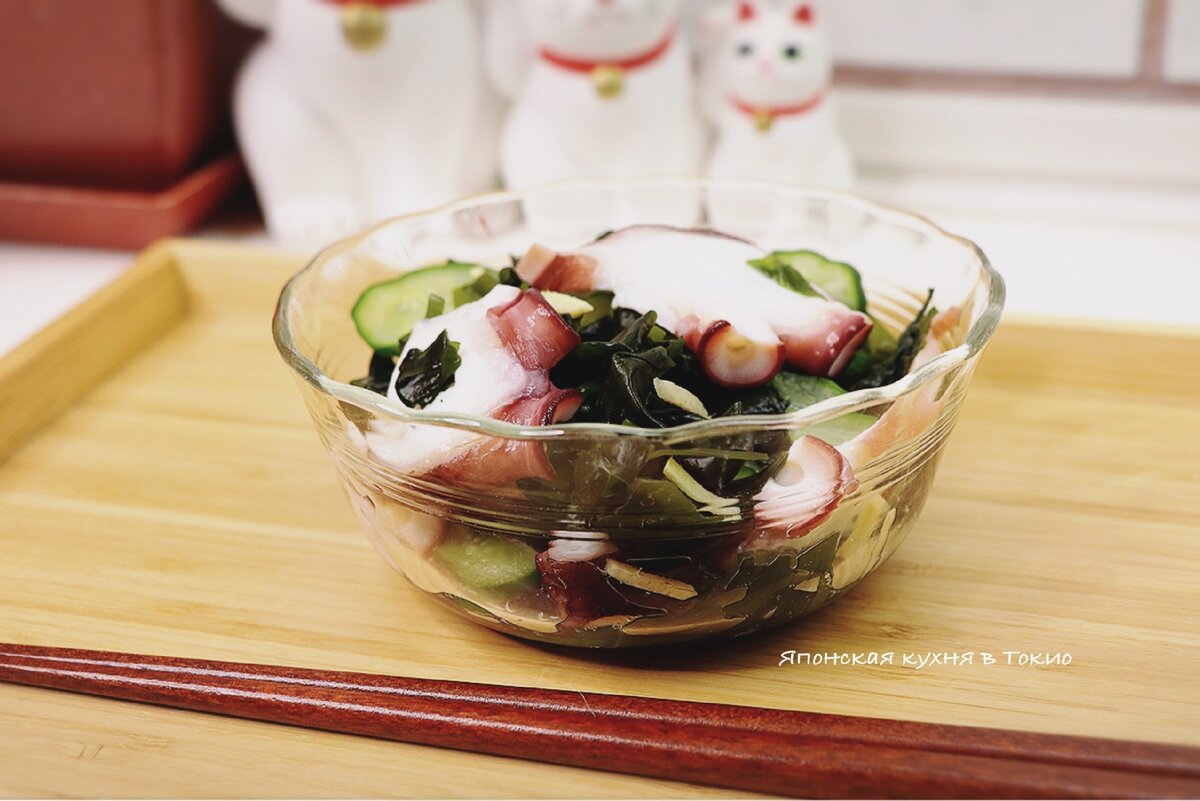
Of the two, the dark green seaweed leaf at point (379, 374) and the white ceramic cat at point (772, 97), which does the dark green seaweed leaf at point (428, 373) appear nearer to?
the dark green seaweed leaf at point (379, 374)

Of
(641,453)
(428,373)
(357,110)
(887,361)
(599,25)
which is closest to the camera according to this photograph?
(641,453)

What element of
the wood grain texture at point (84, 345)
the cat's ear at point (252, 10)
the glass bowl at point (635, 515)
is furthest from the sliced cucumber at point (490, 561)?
the cat's ear at point (252, 10)

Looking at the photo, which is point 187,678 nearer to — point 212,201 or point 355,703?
point 355,703

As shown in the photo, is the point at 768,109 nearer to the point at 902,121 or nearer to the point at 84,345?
the point at 902,121

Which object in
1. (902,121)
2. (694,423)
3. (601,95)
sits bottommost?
(902,121)

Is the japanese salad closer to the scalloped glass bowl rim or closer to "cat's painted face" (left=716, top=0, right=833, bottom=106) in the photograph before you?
the scalloped glass bowl rim

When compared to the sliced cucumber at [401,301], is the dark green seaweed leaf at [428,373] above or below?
above

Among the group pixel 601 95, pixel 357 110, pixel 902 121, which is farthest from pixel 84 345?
pixel 902 121
